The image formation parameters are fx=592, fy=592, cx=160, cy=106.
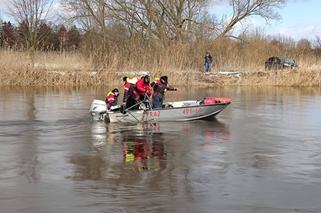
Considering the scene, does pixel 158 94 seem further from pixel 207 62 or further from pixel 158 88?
pixel 207 62

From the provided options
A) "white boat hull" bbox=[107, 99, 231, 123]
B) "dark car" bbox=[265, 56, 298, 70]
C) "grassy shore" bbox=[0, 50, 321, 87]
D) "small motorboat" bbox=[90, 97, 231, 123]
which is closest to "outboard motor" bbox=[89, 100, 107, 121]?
"small motorboat" bbox=[90, 97, 231, 123]

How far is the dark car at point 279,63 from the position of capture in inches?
1652

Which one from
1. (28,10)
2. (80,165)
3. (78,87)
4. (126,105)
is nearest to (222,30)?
(28,10)

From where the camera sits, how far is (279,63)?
43750 millimetres

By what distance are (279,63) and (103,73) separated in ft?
48.4

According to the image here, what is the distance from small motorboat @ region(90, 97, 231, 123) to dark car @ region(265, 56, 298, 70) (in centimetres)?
2396

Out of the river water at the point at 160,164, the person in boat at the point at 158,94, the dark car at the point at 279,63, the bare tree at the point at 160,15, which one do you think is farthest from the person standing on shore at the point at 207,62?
the person in boat at the point at 158,94

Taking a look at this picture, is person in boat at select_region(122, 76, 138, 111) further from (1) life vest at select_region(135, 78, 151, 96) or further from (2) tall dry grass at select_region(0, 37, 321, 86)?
(2) tall dry grass at select_region(0, 37, 321, 86)

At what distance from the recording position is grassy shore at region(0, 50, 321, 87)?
34.5 meters

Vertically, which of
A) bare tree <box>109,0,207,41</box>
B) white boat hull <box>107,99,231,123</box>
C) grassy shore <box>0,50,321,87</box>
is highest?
bare tree <box>109,0,207,41</box>

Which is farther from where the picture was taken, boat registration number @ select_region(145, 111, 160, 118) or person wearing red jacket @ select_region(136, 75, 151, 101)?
person wearing red jacket @ select_region(136, 75, 151, 101)

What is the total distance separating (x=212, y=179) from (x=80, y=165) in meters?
2.56

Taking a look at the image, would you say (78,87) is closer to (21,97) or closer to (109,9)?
(21,97)

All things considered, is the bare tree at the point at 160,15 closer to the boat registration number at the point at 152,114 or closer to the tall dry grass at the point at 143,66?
the tall dry grass at the point at 143,66
